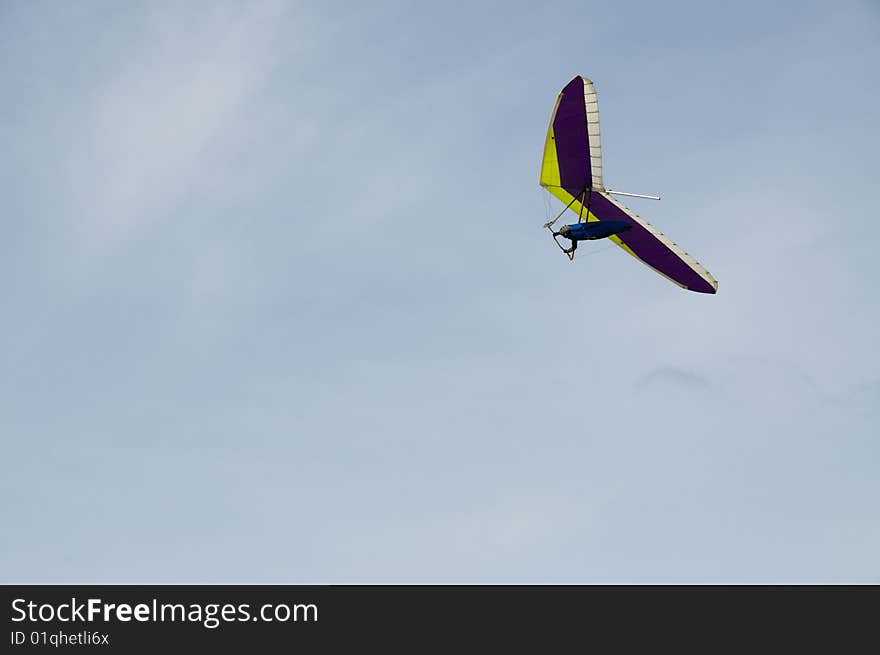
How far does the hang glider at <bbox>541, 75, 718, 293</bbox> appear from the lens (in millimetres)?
134000

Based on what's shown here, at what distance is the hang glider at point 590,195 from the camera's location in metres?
134

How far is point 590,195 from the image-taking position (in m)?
142
